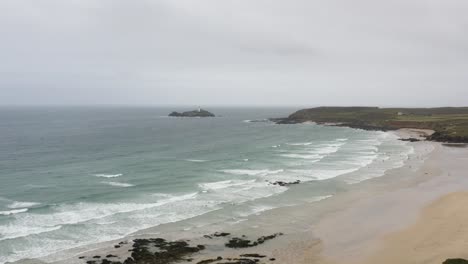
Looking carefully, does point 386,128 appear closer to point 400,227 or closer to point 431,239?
point 400,227

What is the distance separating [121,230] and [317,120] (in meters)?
139

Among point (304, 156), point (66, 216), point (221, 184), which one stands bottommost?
point (66, 216)

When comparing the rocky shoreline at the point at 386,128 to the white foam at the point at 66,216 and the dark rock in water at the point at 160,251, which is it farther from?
the dark rock in water at the point at 160,251

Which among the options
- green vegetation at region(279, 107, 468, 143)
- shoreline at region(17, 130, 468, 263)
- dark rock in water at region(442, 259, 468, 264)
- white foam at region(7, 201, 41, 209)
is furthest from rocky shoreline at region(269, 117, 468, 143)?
white foam at region(7, 201, 41, 209)

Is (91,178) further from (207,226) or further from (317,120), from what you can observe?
(317,120)

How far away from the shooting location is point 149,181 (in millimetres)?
51500

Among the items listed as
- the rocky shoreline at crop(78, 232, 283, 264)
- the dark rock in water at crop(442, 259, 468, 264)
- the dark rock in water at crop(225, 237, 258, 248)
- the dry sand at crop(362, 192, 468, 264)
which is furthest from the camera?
the dark rock in water at crop(225, 237, 258, 248)

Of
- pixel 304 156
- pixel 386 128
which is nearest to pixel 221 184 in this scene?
pixel 304 156

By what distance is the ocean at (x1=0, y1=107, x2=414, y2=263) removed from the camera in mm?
34562

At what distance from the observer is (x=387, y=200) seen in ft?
145

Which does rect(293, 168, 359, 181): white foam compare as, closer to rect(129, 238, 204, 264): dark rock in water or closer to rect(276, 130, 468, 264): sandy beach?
rect(276, 130, 468, 264): sandy beach

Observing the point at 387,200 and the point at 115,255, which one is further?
the point at 387,200

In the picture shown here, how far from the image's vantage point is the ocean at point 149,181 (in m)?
34.6

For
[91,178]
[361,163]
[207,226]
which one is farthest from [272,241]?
[361,163]
